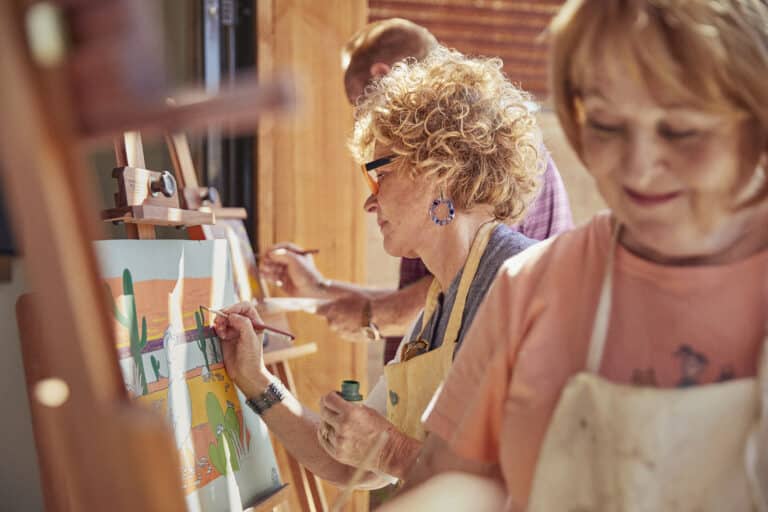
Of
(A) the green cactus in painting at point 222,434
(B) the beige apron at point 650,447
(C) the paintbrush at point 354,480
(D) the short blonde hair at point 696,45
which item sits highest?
(D) the short blonde hair at point 696,45

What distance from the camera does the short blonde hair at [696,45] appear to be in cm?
85

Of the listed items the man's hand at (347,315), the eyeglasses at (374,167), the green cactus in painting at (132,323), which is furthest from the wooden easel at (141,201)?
the man's hand at (347,315)

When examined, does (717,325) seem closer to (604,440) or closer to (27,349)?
(604,440)

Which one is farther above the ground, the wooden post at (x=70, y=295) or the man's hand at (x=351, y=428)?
the wooden post at (x=70, y=295)

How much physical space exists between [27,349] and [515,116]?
1139mm

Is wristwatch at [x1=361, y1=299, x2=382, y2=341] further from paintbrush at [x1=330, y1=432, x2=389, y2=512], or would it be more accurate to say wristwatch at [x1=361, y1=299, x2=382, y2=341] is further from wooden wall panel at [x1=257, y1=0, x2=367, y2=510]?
paintbrush at [x1=330, y1=432, x2=389, y2=512]

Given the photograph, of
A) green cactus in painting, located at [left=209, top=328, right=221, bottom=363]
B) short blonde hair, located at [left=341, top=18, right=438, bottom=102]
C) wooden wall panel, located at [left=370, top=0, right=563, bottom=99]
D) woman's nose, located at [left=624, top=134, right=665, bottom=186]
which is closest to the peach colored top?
woman's nose, located at [left=624, top=134, right=665, bottom=186]

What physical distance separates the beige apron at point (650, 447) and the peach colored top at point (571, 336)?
3cm

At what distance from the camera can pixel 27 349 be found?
1.37 m

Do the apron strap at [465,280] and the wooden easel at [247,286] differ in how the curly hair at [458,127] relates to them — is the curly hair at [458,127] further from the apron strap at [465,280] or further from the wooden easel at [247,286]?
the wooden easel at [247,286]

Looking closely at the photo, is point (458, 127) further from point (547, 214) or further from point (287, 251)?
point (287, 251)

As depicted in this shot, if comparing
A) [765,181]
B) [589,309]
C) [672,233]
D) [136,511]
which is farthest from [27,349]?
[765,181]

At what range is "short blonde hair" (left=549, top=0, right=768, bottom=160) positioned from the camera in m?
0.85

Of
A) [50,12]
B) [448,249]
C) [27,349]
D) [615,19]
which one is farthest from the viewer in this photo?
[448,249]
